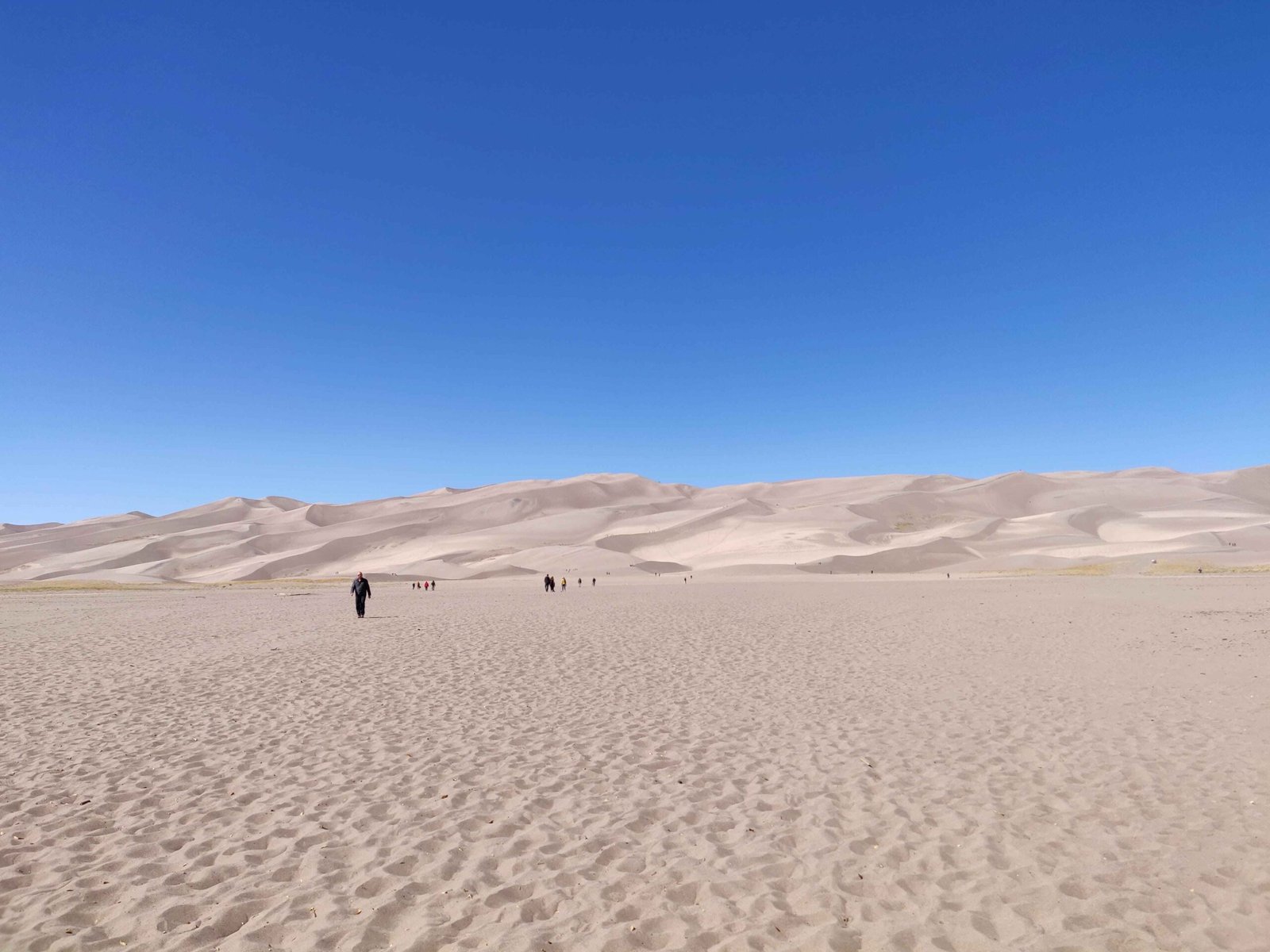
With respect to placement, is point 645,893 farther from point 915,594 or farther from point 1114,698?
point 915,594

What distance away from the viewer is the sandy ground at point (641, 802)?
4.88m

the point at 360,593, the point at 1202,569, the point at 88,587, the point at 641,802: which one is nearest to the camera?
the point at 641,802

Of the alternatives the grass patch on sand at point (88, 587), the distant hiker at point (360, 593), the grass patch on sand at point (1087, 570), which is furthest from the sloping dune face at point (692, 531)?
the distant hiker at point (360, 593)

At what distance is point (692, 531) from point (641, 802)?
98622mm

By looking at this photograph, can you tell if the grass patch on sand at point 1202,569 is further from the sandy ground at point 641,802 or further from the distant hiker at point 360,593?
the distant hiker at point 360,593

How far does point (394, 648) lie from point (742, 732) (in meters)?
10.7

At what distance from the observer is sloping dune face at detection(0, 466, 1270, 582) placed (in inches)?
2840

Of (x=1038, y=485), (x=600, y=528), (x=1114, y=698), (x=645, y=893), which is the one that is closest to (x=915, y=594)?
(x=1114, y=698)

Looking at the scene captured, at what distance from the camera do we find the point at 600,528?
382 feet

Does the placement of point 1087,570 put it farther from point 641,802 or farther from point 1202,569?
point 641,802

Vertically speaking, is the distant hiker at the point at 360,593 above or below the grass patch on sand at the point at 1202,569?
above

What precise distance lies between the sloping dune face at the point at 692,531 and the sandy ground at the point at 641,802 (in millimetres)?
52201

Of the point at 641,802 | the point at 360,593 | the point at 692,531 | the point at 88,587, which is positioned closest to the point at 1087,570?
the point at 360,593

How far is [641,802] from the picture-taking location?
6949 millimetres
